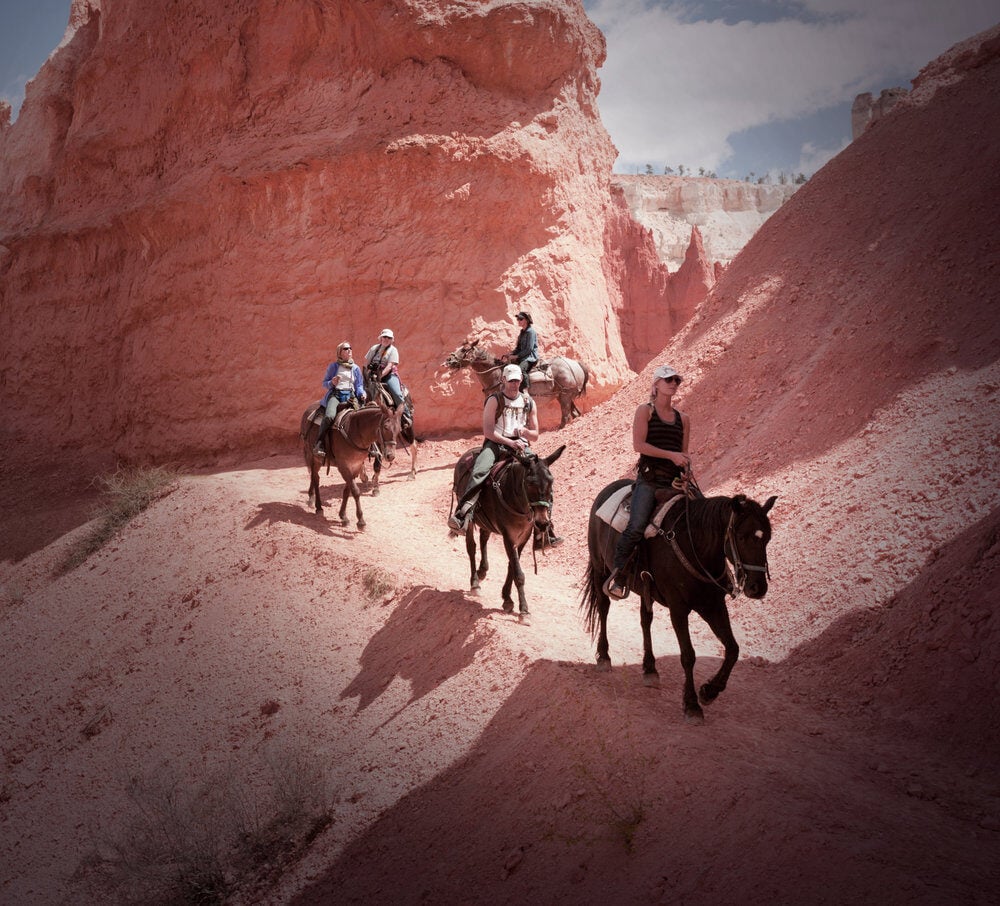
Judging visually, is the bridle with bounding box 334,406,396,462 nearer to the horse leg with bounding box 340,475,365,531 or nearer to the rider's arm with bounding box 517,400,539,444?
the horse leg with bounding box 340,475,365,531

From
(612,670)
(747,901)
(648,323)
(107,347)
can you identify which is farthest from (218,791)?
(648,323)

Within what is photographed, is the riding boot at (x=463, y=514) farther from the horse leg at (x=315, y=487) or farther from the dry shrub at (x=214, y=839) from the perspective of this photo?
the horse leg at (x=315, y=487)

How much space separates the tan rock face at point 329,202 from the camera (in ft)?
75.6

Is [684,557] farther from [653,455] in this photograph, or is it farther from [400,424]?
[400,424]

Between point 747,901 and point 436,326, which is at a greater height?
point 436,326

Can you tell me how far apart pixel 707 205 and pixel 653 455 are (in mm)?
93530

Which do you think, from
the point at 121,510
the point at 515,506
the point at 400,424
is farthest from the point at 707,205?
the point at 515,506

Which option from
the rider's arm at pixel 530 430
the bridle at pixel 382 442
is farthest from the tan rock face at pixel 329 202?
the rider's arm at pixel 530 430

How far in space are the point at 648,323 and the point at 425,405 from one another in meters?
22.7

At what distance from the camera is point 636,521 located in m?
7.23

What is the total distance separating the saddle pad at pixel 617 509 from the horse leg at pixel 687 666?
996 mm

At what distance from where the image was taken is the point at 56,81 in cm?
2773

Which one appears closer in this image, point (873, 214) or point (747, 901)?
point (747, 901)

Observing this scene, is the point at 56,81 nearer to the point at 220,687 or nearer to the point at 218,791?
the point at 220,687
